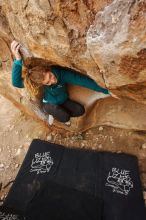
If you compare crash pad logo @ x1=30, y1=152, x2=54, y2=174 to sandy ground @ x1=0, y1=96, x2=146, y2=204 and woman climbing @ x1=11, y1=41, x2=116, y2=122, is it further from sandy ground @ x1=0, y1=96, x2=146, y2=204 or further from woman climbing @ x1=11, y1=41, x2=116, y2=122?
woman climbing @ x1=11, y1=41, x2=116, y2=122

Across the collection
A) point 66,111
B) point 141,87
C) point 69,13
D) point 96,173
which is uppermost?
point 69,13

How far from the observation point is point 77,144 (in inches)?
128

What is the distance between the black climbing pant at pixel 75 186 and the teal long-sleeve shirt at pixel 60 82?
59 centimetres

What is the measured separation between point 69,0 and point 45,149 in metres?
1.77

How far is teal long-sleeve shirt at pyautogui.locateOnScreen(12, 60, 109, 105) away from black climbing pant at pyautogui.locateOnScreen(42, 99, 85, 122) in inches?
1.8

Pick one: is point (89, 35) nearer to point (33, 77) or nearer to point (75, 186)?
point (33, 77)

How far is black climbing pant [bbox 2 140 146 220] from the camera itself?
2.56 m

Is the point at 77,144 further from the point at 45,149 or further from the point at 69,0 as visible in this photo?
the point at 69,0

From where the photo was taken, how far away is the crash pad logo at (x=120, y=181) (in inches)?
105

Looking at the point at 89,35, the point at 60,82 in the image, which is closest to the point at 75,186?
the point at 60,82

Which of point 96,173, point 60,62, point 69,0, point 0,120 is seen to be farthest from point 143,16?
point 0,120

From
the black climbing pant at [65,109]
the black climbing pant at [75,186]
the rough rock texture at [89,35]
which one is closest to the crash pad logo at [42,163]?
the black climbing pant at [75,186]

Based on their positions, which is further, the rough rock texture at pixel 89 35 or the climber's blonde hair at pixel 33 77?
the climber's blonde hair at pixel 33 77

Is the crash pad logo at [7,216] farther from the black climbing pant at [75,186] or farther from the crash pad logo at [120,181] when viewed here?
the crash pad logo at [120,181]
